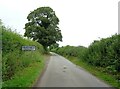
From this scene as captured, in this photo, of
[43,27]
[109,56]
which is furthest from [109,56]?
[43,27]

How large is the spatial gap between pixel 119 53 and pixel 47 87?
875 cm

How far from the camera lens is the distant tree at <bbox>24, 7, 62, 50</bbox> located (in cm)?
7575

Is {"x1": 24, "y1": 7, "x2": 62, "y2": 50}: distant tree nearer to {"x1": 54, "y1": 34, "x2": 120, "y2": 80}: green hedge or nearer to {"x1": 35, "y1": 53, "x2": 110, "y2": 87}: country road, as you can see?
{"x1": 54, "y1": 34, "x2": 120, "y2": 80}: green hedge

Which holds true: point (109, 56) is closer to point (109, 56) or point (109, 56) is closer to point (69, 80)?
point (109, 56)

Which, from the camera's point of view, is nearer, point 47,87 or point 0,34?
point 47,87

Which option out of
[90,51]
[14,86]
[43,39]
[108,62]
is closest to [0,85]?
[14,86]

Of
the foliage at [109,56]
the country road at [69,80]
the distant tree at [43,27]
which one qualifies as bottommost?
the country road at [69,80]

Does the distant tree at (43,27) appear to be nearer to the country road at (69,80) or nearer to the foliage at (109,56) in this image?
the foliage at (109,56)

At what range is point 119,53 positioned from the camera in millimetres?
23266

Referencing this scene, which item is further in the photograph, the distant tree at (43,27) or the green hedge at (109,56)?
the distant tree at (43,27)

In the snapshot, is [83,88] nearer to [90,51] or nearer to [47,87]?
[47,87]

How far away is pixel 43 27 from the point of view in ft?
249

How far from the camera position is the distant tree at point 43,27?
75.8 meters

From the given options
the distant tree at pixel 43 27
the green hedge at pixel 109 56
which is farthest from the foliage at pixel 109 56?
the distant tree at pixel 43 27
